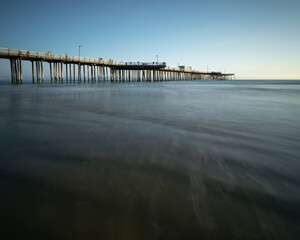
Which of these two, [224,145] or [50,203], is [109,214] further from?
[224,145]

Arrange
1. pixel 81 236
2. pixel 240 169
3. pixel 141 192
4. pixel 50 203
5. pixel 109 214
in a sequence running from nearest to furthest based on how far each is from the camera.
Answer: pixel 81 236 < pixel 109 214 < pixel 50 203 < pixel 141 192 < pixel 240 169

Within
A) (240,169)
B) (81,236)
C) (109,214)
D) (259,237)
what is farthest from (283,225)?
(81,236)

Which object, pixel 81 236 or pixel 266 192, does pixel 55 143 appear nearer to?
pixel 81 236

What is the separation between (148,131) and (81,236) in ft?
9.23

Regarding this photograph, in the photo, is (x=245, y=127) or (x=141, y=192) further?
(x=245, y=127)

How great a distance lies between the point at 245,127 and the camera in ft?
A: 14.7


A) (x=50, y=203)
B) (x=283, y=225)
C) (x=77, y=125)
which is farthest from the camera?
(x=77, y=125)

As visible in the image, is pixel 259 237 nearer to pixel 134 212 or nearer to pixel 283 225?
pixel 283 225

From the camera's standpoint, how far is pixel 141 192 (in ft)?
5.83

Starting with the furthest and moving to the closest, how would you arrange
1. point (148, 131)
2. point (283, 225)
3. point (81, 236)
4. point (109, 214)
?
point (148, 131) < point (109, 214) < point (283, 225) < point (81, 236)

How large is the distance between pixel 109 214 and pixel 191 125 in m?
Result: 3.46

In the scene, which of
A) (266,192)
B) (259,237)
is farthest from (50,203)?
(266,192)

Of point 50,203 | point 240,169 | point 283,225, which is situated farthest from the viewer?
point 240,169

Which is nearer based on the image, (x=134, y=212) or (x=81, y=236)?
(x=81, y=236)
